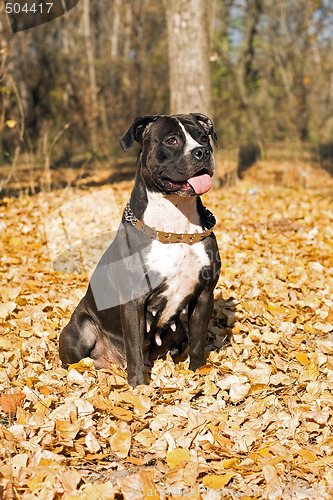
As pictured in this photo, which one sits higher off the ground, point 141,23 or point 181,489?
point 141,23

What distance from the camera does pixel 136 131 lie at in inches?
123

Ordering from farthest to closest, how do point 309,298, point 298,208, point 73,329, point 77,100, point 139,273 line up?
point 77,100
point 298,208
point 309,298
point 73,329
point 139,273

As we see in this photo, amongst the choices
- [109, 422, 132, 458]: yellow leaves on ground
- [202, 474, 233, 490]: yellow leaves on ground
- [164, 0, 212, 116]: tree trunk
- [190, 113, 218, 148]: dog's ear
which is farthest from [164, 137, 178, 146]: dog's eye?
[164, 0, 212, 116]: tree trunk

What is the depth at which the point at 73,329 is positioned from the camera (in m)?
3.31

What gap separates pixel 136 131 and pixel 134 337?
48.4 inches

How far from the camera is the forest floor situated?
226 cm

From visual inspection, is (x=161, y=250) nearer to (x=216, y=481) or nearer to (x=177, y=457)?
(x=177, y=457)

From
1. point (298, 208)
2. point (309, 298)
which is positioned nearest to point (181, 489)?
point (309, 298)

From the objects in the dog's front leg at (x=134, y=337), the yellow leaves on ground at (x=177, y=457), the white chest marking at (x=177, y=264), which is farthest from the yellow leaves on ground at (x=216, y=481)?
the white chest marking at (x=177, y=264)

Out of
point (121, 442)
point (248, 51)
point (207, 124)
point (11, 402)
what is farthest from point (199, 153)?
point (248, 51)

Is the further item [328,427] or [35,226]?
[35,226]

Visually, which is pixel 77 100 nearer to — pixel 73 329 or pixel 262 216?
pixel 262 216

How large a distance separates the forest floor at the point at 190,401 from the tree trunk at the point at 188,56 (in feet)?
14.0

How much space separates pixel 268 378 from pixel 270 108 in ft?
69.4
